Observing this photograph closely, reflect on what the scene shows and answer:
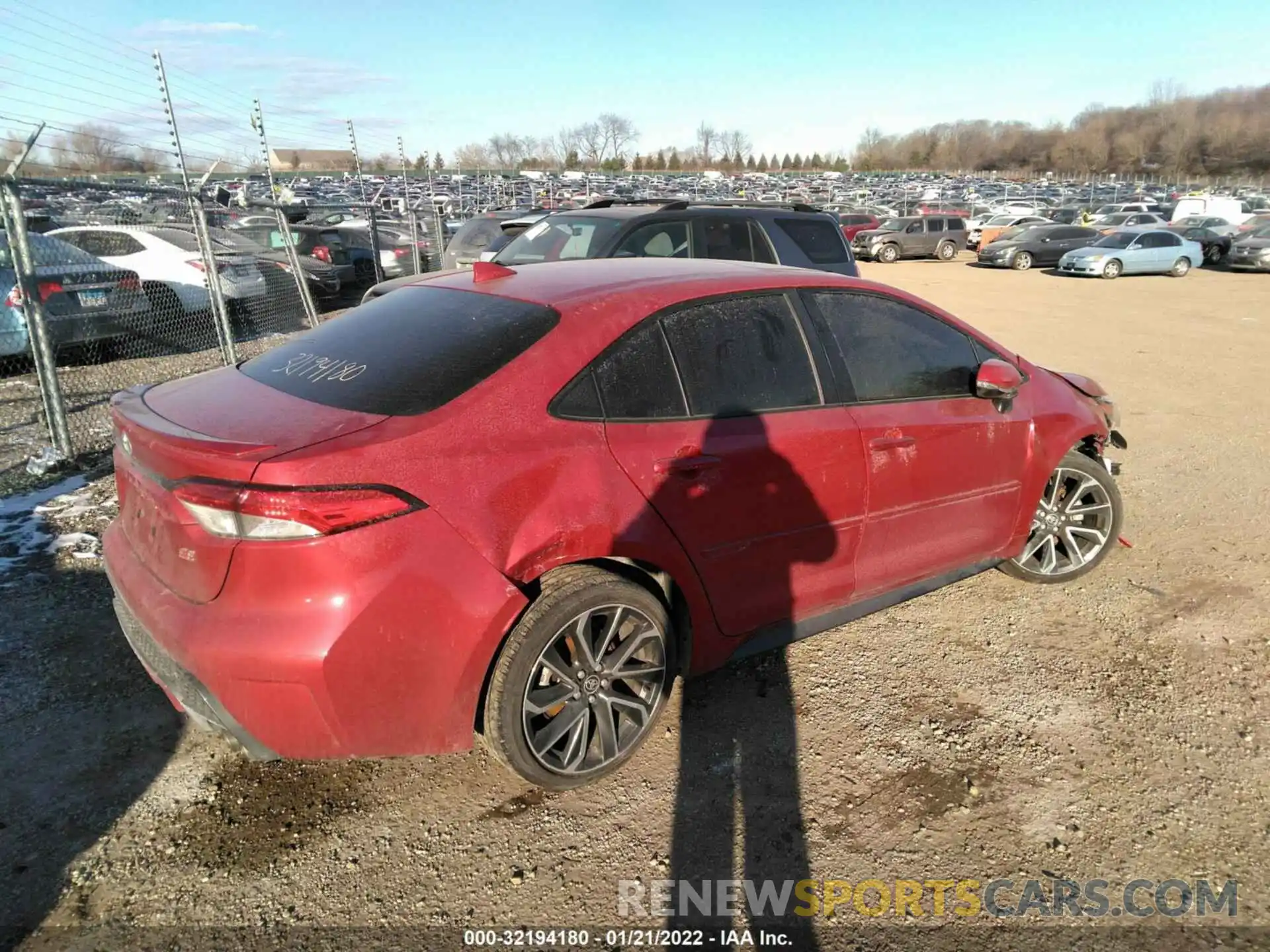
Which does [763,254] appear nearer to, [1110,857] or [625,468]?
[625,468]

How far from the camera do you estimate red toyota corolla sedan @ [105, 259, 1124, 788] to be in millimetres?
2211

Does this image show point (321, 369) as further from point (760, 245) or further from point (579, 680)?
point (760, 245)

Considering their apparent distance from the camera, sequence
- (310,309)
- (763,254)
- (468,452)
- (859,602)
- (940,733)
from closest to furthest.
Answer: (468,452) → (940,733) → (859,602) → (763,254) → (310,309)

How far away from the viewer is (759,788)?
108 inches

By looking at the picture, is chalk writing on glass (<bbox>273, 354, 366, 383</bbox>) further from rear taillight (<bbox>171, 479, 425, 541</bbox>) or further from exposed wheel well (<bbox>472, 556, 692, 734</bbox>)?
exposed wheel well (<bbox>472, 556, 692, 734</bbox>)

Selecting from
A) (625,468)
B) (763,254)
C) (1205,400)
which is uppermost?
(763,254)

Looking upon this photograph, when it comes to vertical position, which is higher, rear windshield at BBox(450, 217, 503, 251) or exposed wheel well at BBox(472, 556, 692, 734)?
rear windshield at BBox(450, 217, 503, 251)

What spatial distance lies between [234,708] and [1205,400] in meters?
9.10

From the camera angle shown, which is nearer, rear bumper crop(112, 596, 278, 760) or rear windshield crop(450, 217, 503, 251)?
rear bumper crop(112, 596, 278, 760)

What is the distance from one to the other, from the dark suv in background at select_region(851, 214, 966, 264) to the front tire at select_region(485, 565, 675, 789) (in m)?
27.7

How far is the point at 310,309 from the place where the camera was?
10.5 meters

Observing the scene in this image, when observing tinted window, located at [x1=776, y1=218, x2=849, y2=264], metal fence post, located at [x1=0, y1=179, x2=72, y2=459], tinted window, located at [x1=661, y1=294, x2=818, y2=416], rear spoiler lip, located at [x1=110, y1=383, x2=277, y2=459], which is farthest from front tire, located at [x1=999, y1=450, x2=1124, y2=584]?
metal fence post, located at [x1=0, y1=179, x2=72, y2=459]

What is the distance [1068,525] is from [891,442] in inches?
60.3

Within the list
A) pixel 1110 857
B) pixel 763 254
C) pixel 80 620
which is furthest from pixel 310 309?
pixel 1110 857
